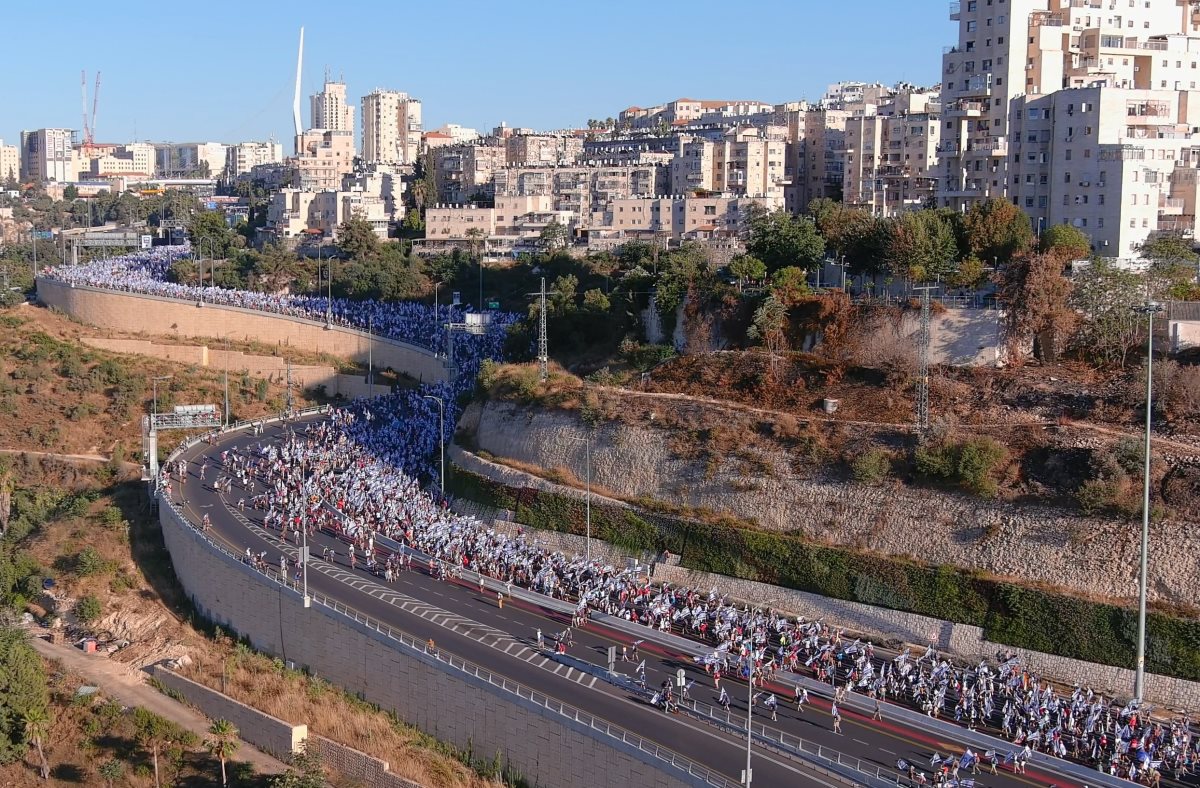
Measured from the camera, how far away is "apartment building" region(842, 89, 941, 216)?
80438 mm

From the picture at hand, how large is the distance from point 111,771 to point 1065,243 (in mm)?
33002

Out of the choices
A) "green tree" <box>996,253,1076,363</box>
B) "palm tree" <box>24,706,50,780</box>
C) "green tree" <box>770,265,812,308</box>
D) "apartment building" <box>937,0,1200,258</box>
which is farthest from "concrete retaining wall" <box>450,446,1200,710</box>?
"apartment building" <box>937,0,1200,258</box>

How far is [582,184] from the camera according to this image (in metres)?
93.9

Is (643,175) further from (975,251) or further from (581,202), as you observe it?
(975,251)

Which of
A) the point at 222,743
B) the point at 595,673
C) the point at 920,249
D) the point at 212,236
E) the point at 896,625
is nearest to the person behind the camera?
the point at 222,743

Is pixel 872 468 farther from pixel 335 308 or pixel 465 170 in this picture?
pixel 465 170

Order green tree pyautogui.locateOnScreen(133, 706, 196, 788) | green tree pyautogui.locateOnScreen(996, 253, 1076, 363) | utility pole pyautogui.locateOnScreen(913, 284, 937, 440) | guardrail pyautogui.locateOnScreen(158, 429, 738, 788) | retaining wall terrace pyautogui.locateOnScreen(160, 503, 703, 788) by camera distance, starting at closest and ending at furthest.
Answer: guardrail pyautogui.locateOnScreen(158, 429, 738, 788) → retaining wall terrace pyautogui.locateOnScreen(160, 503, 703, 788) → green tree pyautogui.locateOnScreen(133, 706, 196, 788) → utility pole pyautogui.locateOnScreen(913, 284, 937, 440) → green tree pyautogui.locateOnScreen(996, 253, 1076, 363)

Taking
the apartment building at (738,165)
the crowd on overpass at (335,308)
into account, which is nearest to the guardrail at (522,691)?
the crowd on overpass at (335,308)

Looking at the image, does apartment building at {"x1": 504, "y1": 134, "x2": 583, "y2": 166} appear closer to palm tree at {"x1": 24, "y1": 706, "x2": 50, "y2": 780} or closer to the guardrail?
the guardrail

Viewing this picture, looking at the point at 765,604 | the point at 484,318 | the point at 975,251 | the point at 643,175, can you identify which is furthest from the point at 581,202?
the point at 765,604

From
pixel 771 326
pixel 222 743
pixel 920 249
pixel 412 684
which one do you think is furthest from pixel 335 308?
pixel 222 743

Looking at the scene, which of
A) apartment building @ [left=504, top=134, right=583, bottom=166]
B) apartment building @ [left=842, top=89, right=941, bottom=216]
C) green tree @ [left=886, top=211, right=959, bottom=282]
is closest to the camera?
green tree @ [left=886, top=211, right=959, bottom=282]

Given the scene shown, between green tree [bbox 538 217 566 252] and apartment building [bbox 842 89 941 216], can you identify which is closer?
apartment building [bbox 842 89 941 216]

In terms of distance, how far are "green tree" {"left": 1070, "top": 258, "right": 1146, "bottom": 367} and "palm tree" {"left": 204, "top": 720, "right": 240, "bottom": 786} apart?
87.0ft
